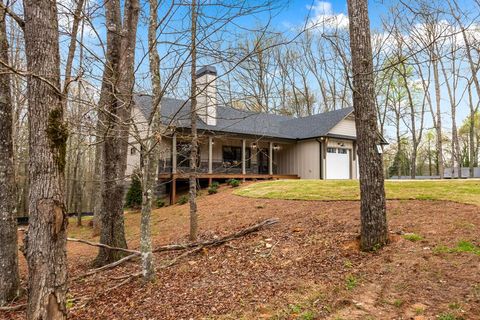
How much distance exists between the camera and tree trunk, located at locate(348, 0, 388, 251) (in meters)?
4.93

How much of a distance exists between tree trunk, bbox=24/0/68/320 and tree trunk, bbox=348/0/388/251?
405 cm

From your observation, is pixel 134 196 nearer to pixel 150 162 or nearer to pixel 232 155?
pixel 232 155

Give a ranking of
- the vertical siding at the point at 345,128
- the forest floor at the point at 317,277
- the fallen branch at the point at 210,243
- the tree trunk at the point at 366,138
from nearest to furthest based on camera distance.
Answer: the forest floor at the point at 317,277 → the tree trunk at the point at 366,138 → the fallen branch at the point at 210,243 → the vertical siding at the point at 345,128

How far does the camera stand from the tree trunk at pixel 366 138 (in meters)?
4.93

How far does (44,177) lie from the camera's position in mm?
2727

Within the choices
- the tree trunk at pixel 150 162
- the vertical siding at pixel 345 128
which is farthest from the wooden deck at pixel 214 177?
the tree trunk at pixel 150 162

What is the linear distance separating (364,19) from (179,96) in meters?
3.27

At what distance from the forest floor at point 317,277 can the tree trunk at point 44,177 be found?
114 cm

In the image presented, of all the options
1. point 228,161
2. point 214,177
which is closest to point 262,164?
point 228,161

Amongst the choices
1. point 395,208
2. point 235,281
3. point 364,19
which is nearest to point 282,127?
point 395,208

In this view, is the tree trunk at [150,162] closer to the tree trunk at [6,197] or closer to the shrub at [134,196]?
the tree trunk at [6,197]

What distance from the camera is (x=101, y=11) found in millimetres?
5410

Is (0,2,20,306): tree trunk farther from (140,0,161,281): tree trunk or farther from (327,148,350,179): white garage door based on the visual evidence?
(327,148,350,179): white garage door

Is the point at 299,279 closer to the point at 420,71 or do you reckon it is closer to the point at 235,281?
the point at 235,281
